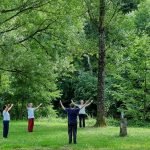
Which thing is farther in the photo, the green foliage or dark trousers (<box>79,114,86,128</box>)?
the green foliage

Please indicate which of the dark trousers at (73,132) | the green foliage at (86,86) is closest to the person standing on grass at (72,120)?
the dark trousers at (73,132)

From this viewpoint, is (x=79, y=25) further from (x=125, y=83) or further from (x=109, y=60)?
(x=125, y=83)

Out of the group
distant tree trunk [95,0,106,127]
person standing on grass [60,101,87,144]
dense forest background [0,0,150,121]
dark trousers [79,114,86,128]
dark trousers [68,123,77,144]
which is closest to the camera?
person standing on grass [60,101,87,144]

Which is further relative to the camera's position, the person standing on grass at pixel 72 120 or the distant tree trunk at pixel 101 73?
the distant tree trunk at pixel 101 73

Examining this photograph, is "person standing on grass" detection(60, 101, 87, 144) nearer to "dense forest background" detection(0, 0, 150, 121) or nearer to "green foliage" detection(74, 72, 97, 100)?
"dense forest background" detection(0, 0, 150, 121)

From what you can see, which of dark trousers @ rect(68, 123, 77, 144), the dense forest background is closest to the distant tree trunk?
the dense forest background

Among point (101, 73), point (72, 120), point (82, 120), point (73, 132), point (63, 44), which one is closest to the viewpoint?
point (72, 120)

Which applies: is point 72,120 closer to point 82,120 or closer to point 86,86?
point 82,120

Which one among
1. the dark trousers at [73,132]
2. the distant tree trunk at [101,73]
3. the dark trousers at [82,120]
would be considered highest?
the distant tree trunk at [101,73]

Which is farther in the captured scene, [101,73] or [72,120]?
[101,73]

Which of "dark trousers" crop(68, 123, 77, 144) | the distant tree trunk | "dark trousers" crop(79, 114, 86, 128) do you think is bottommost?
"dark trousers" crop(68, 123, 77, 144)

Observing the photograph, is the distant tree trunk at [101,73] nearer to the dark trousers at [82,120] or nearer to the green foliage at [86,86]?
the dark trousers at [82,120]

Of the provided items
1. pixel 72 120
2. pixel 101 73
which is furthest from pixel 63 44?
pixel 72 120

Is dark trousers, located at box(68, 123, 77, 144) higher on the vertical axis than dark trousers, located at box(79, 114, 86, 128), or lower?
lower
